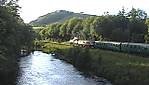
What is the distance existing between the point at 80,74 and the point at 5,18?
18.3 metres

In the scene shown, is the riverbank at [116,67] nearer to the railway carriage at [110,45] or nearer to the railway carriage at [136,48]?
the railway carriage at [136,48]

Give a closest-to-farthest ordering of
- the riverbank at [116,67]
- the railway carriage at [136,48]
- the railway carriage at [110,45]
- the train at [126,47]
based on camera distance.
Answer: the riverbank at [116,67], the railway carriage at [136,48], the train at [126,47], the railway carriage at [110,45]

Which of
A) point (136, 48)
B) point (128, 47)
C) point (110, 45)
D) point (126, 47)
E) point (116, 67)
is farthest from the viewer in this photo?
point (110, 45)

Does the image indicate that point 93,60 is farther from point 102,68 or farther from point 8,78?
point 8,78

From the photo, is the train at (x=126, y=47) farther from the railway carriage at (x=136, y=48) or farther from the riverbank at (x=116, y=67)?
the riverbank at (x=116, y=67)

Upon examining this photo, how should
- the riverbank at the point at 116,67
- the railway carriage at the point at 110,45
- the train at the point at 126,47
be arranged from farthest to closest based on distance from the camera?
the railway carriage at the point at 110,45, the train at the point at 126,47, the riverbank at the point at 116,67

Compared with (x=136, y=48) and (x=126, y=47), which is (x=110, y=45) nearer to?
(x=126, y=47)

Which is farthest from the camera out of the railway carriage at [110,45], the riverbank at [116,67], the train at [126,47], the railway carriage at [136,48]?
the railway carriage at [110,45]

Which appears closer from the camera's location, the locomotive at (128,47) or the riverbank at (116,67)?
the riverbank at (116,67)

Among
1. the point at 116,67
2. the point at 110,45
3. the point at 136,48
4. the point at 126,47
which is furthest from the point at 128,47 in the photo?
the point at 116,67

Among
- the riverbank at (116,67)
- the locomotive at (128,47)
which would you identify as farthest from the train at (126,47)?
the riverbank at (116,67)

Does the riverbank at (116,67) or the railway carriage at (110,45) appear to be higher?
the railway carriage at (110,45)

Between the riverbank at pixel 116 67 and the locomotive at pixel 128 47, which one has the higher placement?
the locomotive at pixel 128 47

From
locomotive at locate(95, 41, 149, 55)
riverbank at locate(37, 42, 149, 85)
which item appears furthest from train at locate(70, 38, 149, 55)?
riverbank at locate(37, 42, 149, 85)
